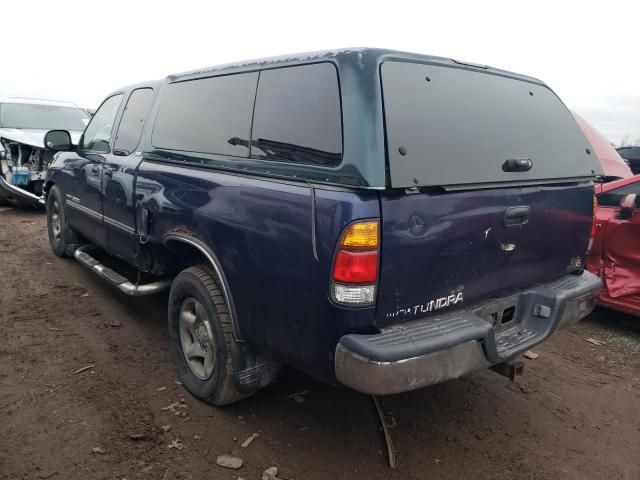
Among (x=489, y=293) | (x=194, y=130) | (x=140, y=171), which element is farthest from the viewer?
(x=140, y=171)

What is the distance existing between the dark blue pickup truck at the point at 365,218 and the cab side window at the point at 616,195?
190 centimetres

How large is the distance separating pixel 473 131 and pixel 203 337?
2.01 m

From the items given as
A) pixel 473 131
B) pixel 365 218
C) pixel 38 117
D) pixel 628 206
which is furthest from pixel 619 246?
pixel 38 117

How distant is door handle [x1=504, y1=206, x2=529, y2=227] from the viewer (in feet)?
8.78

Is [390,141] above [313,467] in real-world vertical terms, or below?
above

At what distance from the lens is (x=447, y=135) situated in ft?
8.23

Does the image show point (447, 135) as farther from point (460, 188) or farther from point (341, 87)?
point (341, 87)

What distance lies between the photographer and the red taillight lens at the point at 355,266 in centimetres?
218

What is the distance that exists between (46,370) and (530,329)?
321 cm

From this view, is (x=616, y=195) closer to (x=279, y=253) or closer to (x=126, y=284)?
(x=279, y=253)

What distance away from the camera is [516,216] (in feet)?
8.94

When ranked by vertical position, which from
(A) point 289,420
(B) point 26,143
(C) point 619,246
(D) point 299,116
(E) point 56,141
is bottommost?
(A) point 289,420

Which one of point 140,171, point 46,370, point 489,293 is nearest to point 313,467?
point 489,293

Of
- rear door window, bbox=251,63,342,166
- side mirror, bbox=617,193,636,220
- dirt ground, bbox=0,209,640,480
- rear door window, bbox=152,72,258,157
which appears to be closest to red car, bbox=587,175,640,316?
side mirror, bbox=617,193,636,220
